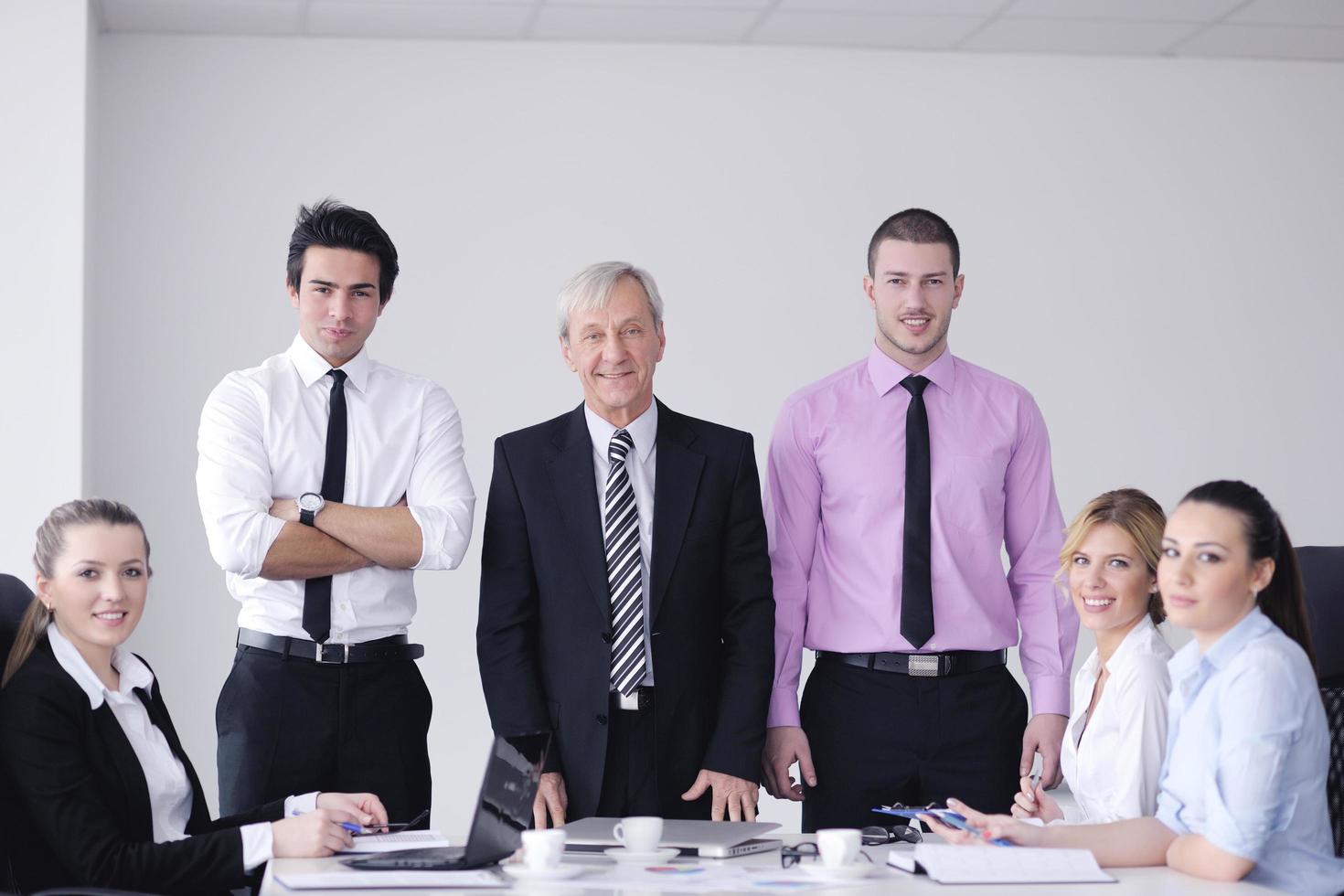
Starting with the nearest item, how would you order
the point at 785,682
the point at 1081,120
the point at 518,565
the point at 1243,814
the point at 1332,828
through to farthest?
the point at 1243,814
the point at 1332,828
the point at 518,565
the point at 785,682
the point at 1081,120

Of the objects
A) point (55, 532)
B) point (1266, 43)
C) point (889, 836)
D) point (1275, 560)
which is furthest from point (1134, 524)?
point (1266, 43)

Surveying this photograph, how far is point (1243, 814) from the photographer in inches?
92.4

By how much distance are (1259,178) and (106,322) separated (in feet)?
16.3

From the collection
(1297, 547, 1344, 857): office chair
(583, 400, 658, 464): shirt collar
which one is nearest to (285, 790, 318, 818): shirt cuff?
(583, 400, 658, 464): shirt collar

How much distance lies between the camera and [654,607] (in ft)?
10.2

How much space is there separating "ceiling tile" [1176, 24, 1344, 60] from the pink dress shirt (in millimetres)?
3354

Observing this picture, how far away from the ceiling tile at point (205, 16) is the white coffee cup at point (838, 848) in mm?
4252

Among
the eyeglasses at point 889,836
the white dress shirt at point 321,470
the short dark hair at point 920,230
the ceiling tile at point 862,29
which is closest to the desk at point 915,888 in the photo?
the eyeglasses at point 889,836

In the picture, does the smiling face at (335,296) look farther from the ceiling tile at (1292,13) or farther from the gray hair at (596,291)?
the ceiling tile at (1292,13)

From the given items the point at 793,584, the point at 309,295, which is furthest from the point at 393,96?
the point at 793,584

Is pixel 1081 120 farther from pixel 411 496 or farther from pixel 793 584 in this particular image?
pixel 411 496

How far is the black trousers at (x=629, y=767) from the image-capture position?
3057mm

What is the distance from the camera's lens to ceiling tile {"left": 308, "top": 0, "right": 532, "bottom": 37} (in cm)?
558

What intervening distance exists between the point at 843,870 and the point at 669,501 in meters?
1.04
